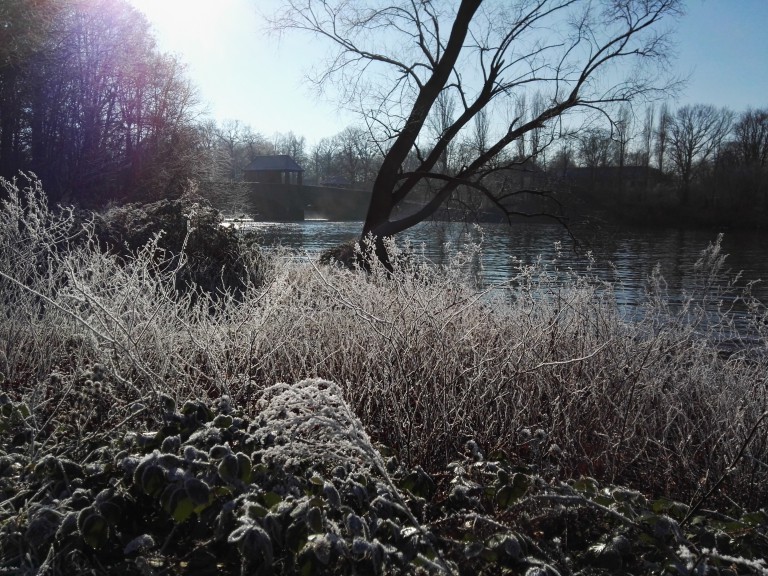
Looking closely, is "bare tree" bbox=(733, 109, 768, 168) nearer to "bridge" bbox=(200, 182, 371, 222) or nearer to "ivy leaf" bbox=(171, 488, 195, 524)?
"bridge" bbox=(200, 182, 371, 222)

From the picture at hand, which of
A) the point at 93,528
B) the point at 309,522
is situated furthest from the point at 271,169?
the point at 309,522

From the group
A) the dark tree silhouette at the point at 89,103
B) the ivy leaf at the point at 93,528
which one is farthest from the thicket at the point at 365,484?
the dark tree silhouette at the point at 89,103

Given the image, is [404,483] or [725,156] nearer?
[404,483]

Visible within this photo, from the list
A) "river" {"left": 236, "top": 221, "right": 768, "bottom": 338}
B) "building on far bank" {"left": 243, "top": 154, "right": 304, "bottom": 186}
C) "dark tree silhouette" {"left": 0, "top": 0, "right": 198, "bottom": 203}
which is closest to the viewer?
"river" {"left": 236, "top": 221, "right": 768, "bottom": 338}

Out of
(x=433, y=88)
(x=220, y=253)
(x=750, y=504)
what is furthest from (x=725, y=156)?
(x=750, y=504)

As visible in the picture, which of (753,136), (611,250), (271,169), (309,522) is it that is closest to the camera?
(309,522)

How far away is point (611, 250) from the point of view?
78.7 feet

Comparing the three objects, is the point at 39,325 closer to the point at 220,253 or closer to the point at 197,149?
the point at 220,253

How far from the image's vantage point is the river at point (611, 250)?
47.9 feet

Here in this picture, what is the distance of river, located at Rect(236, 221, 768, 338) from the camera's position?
575 inches

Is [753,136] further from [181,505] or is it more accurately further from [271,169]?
[181,505]

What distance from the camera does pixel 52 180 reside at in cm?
2078

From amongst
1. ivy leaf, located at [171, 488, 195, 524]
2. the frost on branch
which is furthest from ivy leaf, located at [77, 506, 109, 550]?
the frost on branch

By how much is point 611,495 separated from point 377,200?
12.1 meters
